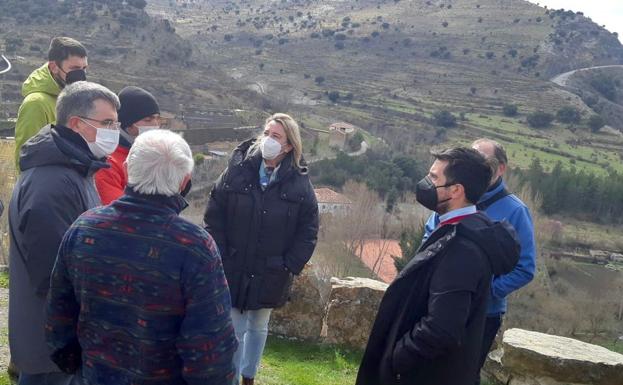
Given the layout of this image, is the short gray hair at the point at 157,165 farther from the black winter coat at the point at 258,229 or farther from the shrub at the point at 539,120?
the shrub at the point at 539,120

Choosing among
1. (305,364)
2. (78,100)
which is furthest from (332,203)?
(78,100)

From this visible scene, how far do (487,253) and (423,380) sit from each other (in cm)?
71

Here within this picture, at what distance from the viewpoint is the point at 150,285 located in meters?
2.11

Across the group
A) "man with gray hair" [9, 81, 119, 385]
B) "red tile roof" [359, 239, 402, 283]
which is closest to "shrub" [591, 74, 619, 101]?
"red tile roof" [359, 239, 402, 283]

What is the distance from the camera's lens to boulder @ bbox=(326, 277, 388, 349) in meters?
5.87

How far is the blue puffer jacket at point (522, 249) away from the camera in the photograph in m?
3.62

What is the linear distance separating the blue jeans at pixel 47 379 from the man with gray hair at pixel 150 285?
1.81ft

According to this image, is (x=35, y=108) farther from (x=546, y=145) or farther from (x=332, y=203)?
(x=546, y=145)

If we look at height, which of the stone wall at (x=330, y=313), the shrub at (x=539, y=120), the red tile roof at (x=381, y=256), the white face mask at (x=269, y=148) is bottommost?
the red tile roof at (x=381, y=256)

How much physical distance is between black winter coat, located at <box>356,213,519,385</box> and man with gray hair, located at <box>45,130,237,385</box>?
97 centimetres

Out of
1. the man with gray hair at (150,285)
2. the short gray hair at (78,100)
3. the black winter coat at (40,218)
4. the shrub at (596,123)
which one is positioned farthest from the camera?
the shrub at (596,123)

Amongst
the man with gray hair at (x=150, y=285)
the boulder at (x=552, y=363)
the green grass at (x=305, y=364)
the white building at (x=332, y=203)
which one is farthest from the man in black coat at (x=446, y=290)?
the white building at (x=332, y=203)

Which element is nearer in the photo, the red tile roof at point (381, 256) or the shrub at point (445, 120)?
the red tile roof at point (381, 256)

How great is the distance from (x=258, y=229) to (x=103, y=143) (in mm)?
1241
